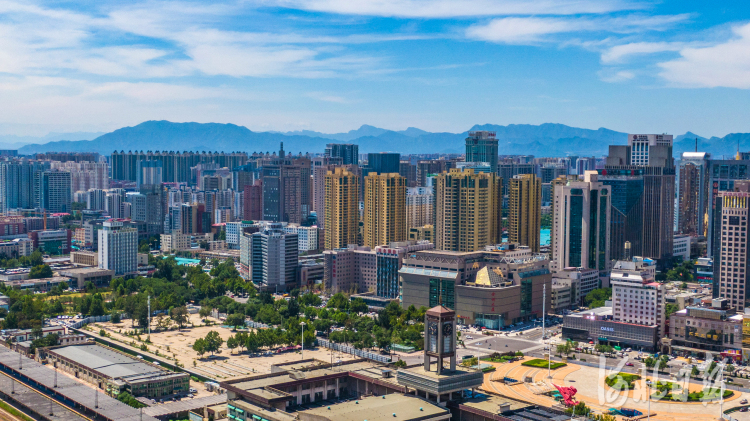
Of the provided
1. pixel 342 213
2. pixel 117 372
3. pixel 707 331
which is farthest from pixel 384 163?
pixel 117 372

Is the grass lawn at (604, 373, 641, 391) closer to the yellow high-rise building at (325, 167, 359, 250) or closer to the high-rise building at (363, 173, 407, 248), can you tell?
the high-rise building at (363, 173, 407, 248)

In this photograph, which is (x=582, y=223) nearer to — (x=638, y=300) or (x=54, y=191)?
(x=638, y=300)

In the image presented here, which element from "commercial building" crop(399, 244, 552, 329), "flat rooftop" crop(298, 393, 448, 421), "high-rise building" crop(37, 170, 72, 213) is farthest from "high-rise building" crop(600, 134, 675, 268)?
"high-rise building" crop(37, 170, 72, 213)

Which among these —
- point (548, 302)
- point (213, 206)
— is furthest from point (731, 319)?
point (213, 206)

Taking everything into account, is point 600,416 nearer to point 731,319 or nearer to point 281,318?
point 731,319

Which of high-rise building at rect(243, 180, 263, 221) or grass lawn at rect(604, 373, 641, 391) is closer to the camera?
grass lawn at rect(604, 373, 641, 391)

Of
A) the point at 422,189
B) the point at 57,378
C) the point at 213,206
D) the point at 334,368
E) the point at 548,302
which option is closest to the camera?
the point at 334,368
